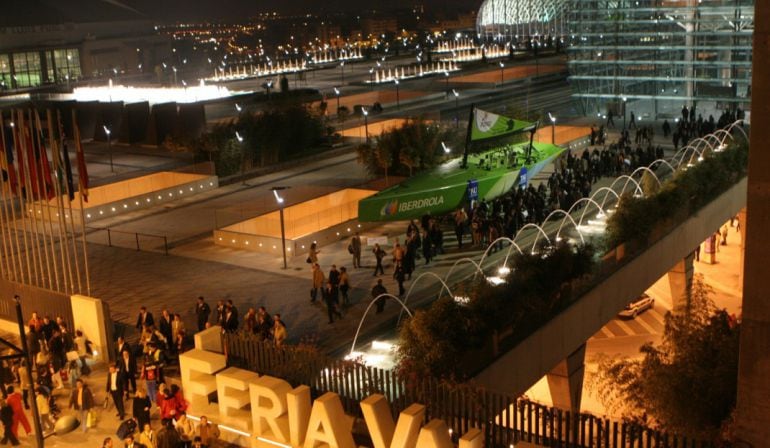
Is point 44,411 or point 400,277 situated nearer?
point 44,411

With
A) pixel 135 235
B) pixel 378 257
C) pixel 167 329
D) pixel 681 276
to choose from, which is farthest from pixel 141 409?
pixel 681 276

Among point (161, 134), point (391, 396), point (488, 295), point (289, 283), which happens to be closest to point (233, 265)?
point (289, 283)

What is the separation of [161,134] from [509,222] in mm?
28110

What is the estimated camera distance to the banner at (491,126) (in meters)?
36.8

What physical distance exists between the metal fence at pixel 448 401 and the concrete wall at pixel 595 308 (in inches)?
139

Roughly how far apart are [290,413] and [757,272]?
7.72 m

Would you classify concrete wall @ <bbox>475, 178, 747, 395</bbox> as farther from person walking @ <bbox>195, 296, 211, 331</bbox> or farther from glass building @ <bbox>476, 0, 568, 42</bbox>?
glass building @ <bbox>476, 0, 568, 42</bbox>

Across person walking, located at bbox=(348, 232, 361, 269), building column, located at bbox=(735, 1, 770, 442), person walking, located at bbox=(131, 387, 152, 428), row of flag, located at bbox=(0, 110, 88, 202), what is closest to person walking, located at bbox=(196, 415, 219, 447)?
person walking, located at bbox=(131, 387, 152, 428)

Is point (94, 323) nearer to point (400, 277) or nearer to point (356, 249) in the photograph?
point (400, 277)

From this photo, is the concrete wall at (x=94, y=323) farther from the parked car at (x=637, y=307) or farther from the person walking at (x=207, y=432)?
the parked car at (x=637, y=307)

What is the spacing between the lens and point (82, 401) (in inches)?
661

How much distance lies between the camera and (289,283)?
26.0m

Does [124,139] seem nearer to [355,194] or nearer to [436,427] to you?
[355,194]

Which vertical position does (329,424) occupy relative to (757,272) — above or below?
below
